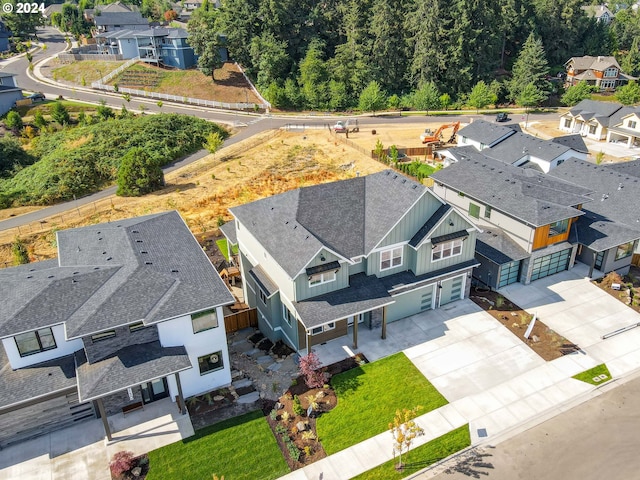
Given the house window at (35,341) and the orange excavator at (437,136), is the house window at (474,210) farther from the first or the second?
the house window at (35,341)

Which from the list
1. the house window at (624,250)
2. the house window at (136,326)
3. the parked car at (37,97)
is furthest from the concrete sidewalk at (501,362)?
the parked car at (37,97)

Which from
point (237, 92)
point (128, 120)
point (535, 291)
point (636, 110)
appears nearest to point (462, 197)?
point (535, 291)

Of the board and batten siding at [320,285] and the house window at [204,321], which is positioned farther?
the board and batten siding at [320,285]

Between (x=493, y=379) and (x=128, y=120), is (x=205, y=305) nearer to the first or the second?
(x=493, y=379)

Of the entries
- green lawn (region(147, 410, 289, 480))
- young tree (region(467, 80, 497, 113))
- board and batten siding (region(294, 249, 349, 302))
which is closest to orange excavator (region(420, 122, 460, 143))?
young tree (region(467, 80, 497, 113))

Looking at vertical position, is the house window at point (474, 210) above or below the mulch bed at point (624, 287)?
above

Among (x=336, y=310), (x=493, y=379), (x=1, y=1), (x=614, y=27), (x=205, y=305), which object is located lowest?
(x=493, y=379)

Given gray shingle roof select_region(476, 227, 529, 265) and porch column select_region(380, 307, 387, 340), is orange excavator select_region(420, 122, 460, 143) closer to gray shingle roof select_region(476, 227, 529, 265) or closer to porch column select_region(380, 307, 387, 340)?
gray shingle roof select_region(476, 227, 529, 265)
